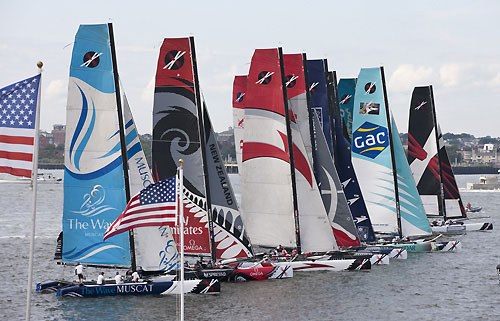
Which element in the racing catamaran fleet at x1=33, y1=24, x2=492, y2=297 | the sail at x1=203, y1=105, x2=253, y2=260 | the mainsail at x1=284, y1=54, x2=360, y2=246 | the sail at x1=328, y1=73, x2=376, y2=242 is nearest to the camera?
the racing catamaran fleet at x1=33, y1=24, x2=492, y2=297

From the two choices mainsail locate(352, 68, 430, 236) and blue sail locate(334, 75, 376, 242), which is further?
mainsail locate(352, 68, 430, 236)

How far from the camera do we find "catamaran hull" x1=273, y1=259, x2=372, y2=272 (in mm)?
45625

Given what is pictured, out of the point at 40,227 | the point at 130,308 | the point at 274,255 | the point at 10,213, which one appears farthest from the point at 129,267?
the point at 10,213

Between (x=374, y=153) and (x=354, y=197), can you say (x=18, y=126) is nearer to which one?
(x=354, y=197)

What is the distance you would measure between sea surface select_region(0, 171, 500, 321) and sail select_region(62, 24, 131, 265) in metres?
2.71

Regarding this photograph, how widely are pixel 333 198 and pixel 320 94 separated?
7.27 meters

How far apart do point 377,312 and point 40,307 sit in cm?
1547

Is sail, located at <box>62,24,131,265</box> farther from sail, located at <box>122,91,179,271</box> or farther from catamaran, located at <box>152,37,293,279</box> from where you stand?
catamaran, located at <box>152,37,293,279</box>

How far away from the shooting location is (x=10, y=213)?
108 meters

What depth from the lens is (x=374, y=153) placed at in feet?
188

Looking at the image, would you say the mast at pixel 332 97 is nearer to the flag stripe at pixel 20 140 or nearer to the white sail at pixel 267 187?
the white sail at pixel 267 187

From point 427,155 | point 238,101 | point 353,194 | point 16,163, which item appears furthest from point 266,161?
point 427,155

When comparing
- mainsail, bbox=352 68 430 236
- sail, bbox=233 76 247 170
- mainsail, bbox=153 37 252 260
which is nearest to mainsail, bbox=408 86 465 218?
mainsail, bbox=352 68 430 236

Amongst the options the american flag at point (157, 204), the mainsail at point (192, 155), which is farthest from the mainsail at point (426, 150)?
the american flag at point (157, 204)
